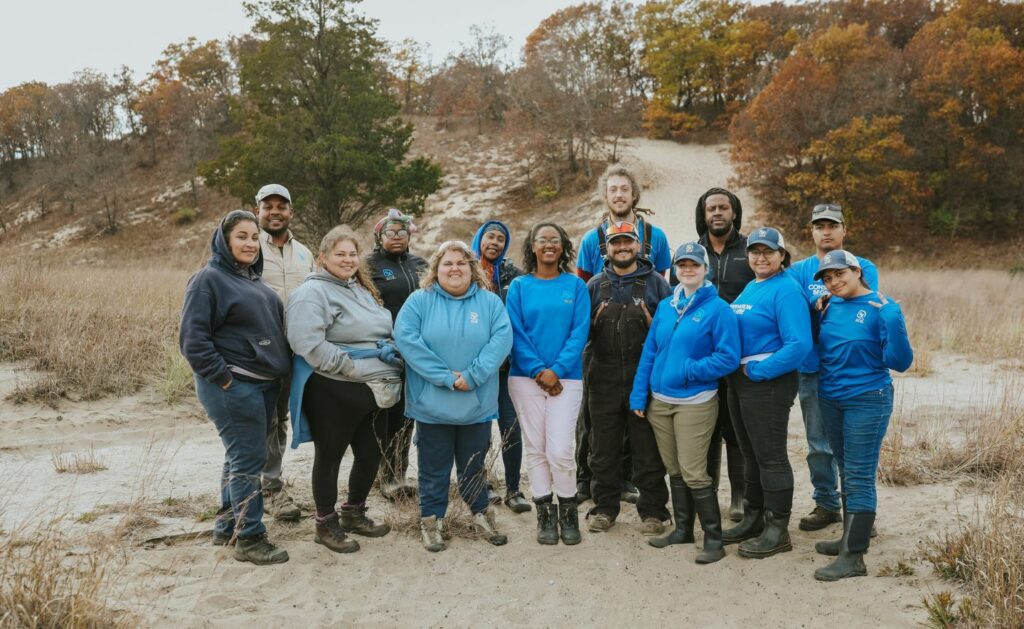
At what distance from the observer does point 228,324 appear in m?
4.11

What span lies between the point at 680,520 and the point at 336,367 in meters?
2.59

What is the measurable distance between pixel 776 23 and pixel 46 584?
1921 inches

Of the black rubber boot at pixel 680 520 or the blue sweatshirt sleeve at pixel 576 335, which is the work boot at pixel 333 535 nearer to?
the blue sweatshirt sleeve at pixel 576 335

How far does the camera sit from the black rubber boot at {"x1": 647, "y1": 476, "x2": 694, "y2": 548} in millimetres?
4664

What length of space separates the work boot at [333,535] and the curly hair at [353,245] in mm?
1540

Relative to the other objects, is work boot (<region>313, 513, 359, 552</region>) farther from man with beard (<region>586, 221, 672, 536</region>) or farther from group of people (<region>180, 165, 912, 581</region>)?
man with beard (<region>586, 221, 672, 536</region>)

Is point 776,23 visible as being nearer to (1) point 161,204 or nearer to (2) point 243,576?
(1) point 161,204

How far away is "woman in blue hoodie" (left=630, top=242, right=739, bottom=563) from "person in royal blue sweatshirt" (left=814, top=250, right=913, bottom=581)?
63cm

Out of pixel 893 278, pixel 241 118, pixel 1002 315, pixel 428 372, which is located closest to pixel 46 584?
pixel 428 372

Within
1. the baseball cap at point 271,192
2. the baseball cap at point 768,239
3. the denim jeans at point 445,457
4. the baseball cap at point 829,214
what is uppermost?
the baseball cap at point 271,192

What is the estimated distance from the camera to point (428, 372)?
4379mm

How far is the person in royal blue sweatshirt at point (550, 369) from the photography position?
469cm

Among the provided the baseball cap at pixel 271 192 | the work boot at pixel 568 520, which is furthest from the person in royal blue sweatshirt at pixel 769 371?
the baseball cap at pixel 271 192

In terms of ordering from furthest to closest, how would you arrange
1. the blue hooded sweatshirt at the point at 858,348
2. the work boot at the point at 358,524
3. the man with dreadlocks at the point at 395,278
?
1. the man with dreadlocks at the point at 395,278
2. the work boot at the point at 358,524
3. the blue hooded sweatshirt at the point at 858,348
